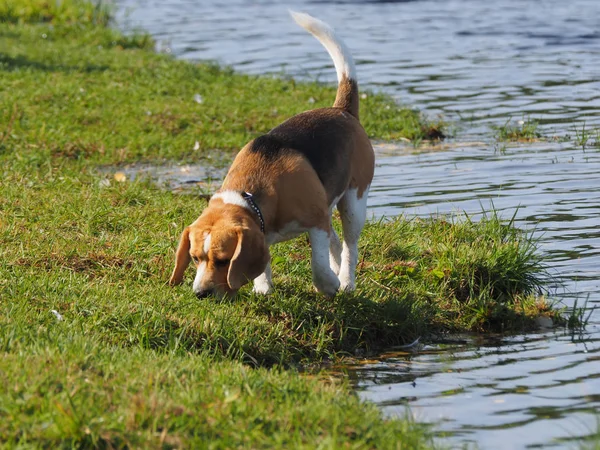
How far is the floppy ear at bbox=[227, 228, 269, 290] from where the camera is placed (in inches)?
225

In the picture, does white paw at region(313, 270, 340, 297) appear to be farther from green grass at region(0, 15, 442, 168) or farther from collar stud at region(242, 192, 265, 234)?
green grass at region(0, 15, 442, 168)

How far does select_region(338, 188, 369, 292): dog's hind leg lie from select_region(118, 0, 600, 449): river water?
0.90 metres

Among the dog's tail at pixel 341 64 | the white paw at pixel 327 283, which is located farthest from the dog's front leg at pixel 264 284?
the dog's tail at pixel 341 64

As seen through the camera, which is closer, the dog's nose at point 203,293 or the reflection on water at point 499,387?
the reflection on water at point 499,387

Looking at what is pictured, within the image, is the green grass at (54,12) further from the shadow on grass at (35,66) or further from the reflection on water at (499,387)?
the reflection on water at (499,387)

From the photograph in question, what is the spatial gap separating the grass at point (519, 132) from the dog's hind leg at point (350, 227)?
468 centimetres

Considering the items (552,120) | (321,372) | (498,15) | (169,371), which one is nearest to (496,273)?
(321,372)

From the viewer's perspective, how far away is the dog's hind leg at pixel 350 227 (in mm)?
Result: 6988

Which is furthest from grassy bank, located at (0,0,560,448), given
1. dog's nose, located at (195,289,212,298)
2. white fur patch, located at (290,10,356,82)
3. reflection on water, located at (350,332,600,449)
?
white fur patch, located at (290,10,356,82)

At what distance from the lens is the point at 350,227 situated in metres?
7.12

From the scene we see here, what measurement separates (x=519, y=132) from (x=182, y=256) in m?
6.44

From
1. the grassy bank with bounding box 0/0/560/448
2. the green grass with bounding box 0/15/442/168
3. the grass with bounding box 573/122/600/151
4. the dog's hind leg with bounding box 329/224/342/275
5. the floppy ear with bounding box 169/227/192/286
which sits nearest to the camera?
the grassy bank with bounding box 0/0/560/448

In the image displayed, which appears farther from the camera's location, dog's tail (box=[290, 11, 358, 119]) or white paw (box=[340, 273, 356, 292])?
dog's tail (box=[290, 11, 358, 119])

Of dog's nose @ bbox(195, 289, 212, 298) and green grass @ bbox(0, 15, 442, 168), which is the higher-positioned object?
dog's nose @ bbox(195, 289, 212, 298)
